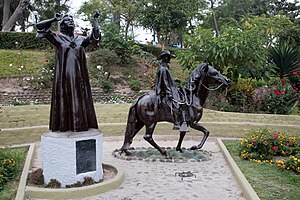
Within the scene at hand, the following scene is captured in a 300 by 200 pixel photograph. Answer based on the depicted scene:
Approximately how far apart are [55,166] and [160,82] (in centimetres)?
316

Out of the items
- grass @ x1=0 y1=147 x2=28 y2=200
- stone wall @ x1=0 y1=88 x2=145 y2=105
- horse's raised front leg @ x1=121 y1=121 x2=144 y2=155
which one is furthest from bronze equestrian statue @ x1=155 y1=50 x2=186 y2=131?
stone wall @ x1=0 y1=88 x2=145 y2=105

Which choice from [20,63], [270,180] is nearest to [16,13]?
[20,63]

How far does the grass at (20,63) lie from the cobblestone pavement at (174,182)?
31.2 ft

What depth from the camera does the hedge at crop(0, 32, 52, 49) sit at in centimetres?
2135

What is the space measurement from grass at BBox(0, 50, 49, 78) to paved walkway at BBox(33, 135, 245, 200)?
8.49 meters

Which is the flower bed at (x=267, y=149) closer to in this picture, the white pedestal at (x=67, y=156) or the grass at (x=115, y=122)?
the grass at (x=115, y=122)

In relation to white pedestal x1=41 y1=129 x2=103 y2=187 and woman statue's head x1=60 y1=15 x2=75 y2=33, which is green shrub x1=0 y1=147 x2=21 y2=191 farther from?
woman statue's head x1=60 y1=15 x2=75 y2=33

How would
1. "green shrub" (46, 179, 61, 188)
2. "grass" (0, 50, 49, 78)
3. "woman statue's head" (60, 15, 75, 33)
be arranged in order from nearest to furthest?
"green shrub" (46, 179, 61, 188)
"woman statue's head" (60, 15, 75, 33)
"grass" (0, 50, 49, 78)

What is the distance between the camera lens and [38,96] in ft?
48.4

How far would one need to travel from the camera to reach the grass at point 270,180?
5.57m

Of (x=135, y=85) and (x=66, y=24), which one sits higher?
(x=66, y=24)

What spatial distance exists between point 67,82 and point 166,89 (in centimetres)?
261

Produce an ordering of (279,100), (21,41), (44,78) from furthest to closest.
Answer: (21,41) → (44,78) → (279,100)

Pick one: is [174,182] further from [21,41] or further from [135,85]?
[21,41]
